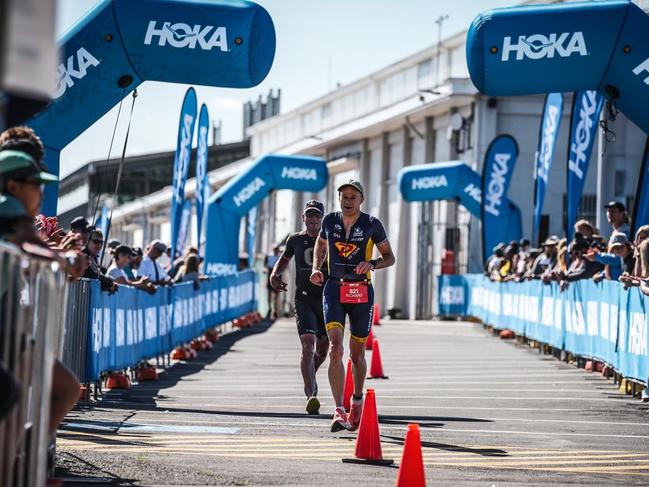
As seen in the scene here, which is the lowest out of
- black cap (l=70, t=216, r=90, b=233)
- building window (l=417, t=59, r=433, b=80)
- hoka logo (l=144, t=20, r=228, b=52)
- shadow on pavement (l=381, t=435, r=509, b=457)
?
shadow on pavement (l=381, t=435, r=509, b=457)

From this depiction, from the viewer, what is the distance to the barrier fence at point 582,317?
Result: 14375 mm

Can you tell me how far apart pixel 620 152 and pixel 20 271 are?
34.4 metres

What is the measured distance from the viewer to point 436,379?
17469 millimetres

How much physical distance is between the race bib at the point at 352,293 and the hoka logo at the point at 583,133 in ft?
28.0

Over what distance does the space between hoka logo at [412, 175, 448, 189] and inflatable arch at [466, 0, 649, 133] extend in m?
21.1

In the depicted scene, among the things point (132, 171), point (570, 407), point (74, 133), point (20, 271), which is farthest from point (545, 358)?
point (132, 171)

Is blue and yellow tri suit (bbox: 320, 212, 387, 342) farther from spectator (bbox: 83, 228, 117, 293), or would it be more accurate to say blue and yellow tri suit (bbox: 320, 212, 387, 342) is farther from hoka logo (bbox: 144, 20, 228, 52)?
spectator (bbox: 83, 228, 117, 293)

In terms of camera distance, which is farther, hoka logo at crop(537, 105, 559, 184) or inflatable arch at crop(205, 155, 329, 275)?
inflatable arch at crop(205, 155, 329, 275)

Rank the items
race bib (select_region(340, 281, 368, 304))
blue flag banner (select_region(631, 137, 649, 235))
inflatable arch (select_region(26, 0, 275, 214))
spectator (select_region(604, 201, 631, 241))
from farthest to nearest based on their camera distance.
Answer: spectator (select_region(604, 201, 631, 241)) → blue flag banner (select_region(631, 137, 649, 235)) → inflatable arch (select_region(26, 0, 275, 214)) → race bib (select_region(340, 281, 368, 304))

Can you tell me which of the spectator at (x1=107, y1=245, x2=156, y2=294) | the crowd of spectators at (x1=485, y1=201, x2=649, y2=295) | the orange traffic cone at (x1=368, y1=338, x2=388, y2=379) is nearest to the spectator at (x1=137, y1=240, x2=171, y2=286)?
the spectator at (x1=107, y1=245, x2=156, y2=294)

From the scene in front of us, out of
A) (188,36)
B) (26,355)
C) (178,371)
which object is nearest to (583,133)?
(178,371)

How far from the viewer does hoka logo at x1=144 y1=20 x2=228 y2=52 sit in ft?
43.6

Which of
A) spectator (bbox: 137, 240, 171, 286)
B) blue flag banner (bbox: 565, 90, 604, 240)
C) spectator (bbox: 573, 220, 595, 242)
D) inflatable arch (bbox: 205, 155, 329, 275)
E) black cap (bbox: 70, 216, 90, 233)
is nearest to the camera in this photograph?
black cap (bbox: 70, 216, 90, 233)

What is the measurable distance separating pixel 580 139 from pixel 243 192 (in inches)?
638
